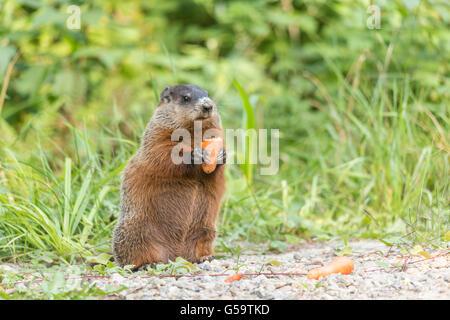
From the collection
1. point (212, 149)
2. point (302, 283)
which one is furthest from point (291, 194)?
point (302, 283)

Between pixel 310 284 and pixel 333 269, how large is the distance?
0.68 ft

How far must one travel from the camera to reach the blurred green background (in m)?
3.89

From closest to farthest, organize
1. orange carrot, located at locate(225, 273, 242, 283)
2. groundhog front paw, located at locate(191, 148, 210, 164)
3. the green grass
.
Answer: orange carrot, located at locate(225, 273, 242, 283)
groundhog front paw, located at locate(191, 148, 210, 164)
the green grass

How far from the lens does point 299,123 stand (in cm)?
684

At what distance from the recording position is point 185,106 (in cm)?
347

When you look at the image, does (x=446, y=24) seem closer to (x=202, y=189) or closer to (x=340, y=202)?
(x=340, y=202)

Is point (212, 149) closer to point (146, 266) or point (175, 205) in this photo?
point (175, 205)

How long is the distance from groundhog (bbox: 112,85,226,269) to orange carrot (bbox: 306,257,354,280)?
0.86m

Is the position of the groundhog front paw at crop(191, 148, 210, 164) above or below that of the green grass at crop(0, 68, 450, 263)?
above

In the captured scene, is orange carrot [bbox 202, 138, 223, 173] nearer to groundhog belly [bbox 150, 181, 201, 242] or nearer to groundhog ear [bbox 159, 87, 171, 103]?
groundhog belly [bbox 150, 181, 201, 242]

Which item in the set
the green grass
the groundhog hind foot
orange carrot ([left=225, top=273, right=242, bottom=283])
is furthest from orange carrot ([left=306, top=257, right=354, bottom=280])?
the groundhog hind foot

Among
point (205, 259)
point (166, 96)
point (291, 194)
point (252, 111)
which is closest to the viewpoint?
point (205, 259)

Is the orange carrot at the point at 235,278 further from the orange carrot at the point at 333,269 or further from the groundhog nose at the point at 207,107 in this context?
the groundhog nose at the point at 207,107
